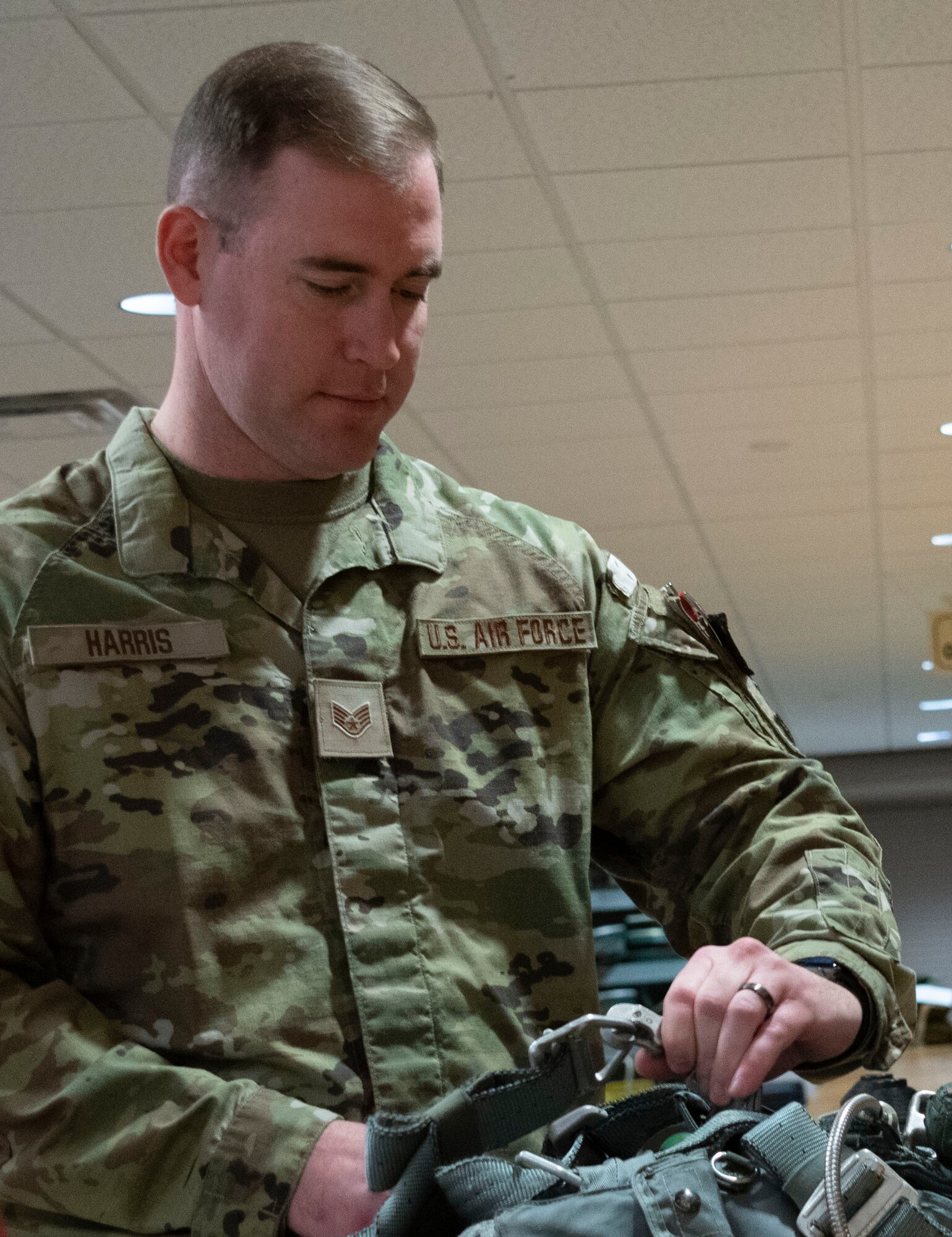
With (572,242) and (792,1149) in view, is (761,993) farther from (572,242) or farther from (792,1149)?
(572,242)

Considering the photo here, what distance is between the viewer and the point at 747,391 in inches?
230

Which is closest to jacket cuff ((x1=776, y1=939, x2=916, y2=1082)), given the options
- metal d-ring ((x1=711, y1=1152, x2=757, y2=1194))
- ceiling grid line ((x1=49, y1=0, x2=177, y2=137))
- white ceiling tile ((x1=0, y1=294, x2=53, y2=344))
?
metal d-ring ((x1=711, y1=1152, x2=757, y2=1194))

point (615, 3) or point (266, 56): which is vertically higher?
point (615, 3)

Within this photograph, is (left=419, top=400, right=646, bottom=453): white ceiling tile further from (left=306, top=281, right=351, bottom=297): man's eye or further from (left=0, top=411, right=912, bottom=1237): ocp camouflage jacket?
(left=306, top=281, right=351, bottom=297): man's eye

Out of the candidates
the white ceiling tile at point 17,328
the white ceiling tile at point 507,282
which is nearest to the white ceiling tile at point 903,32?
the white ceiling tile at point 507,282

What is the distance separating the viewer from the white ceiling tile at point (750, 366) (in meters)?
5.40

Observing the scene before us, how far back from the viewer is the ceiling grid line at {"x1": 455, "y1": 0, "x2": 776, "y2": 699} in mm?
3312

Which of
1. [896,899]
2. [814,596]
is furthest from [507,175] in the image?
[896,899]

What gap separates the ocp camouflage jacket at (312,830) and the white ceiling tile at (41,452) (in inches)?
192

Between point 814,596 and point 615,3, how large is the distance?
22.0 ft

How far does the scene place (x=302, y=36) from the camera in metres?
3.32

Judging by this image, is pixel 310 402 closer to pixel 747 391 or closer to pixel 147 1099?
pixel 147 1099

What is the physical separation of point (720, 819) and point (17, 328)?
162 inches

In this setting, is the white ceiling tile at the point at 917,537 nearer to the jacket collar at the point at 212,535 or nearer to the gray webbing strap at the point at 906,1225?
the jacket collar at the point at 212,535
